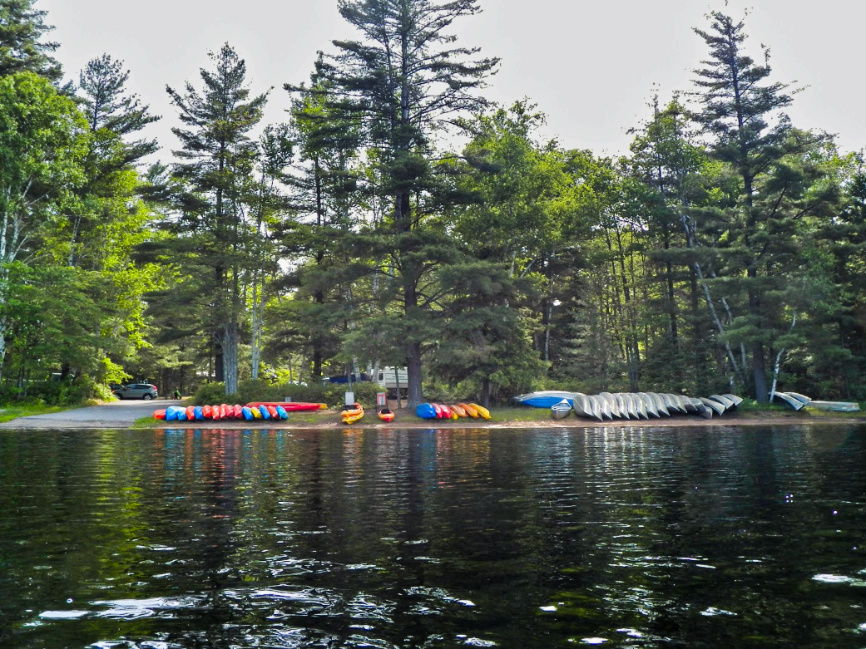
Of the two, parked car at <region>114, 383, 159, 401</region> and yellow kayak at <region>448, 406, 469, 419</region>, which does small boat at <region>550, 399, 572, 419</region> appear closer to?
yellow kayak at <region>448, 406, 469, 419</region>

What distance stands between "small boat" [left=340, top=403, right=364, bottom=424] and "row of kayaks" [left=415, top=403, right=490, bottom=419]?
3070 mm

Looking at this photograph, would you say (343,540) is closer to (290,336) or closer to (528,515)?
(528,515)

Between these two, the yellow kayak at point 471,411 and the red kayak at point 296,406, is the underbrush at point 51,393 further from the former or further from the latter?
the yellow kayak at point 471,411

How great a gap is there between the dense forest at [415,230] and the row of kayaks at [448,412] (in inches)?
96.1

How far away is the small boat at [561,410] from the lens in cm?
3189

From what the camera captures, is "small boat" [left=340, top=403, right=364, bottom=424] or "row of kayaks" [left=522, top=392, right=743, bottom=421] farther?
"row of kayaks" [left=522, top=392, right=743, bottom=421]

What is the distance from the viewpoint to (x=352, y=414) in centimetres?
3112

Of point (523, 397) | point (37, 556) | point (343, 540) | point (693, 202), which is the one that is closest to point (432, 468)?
point (343, 540)

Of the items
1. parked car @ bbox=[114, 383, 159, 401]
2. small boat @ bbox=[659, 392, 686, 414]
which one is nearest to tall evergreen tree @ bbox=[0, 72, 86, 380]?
parked car @ bbox=[114, 383, 159, 401]

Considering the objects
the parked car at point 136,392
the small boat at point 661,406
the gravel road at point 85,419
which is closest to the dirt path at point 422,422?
the gravel road at point 85,419

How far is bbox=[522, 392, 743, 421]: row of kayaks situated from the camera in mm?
31859

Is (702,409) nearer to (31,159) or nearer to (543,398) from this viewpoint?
(543,398)

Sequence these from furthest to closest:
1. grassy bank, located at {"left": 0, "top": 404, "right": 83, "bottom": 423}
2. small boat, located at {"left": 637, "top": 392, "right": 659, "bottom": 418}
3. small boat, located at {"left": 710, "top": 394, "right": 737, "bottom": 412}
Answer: small boat, located at {"left": 637, "top": 392, "right": 659, "bottom": 418} < small boat, located at {"left": 710, "top": 394, "right": 737, "bottom": 412} < grassy bank, located at {"left": 0, "top": 404, "right": 83, "bottom": 423}

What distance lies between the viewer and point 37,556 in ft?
22.3
